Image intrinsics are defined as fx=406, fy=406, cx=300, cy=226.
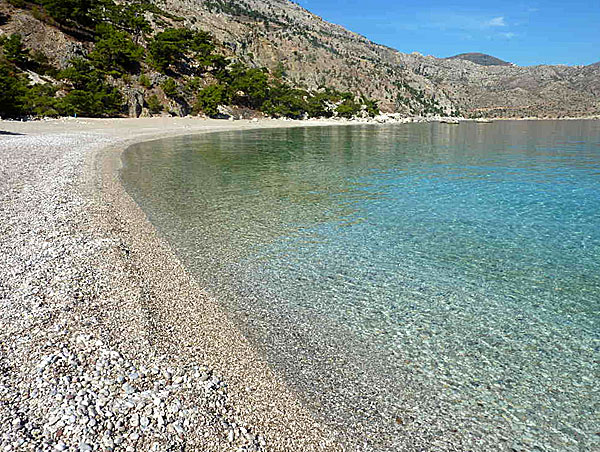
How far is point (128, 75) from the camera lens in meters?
67.2

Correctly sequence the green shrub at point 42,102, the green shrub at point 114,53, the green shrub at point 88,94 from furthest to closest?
1. the green shrub at point 114,53
2. the green shrub at point 88,94
3. the green shrub at point 42,102

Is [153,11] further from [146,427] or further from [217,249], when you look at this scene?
[146,427]

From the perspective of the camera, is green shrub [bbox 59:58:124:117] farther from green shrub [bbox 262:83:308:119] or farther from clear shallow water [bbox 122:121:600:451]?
clear shallow water [bbox 122:121:600:451]

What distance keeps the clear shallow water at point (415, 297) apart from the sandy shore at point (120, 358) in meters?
0.60

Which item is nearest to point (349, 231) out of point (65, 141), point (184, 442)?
point (184, 442)

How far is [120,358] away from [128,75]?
72.2m

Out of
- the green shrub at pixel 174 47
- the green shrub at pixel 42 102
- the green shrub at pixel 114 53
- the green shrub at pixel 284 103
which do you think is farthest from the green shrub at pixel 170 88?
the green shrub at pixel 284 103

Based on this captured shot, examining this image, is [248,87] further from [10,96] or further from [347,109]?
[10,96]

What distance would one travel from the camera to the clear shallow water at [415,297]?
5.01m

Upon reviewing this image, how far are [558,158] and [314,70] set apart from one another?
361 feet

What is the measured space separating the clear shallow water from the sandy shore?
0.60 metres

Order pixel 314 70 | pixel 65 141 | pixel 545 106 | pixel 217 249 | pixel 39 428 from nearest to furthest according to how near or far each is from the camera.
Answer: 1. pixel 39 428
2. pixel 217 249
3. pixel 65 141
4. pixel 314 70
5. pixel 545 106

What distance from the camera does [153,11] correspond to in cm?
9969

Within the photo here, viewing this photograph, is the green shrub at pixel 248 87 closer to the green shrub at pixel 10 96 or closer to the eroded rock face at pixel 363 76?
the eroded rock face at pixel 363 76
